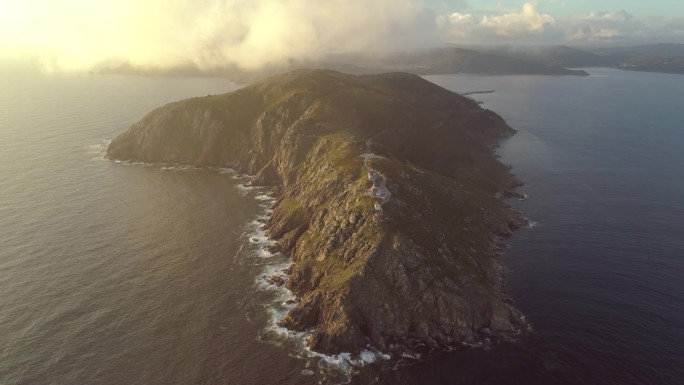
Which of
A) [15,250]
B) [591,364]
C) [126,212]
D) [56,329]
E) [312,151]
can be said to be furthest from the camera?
[312,151]

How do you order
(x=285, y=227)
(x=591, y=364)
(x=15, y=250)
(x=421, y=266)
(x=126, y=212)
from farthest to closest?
(x=126, y=212)
(x=285, y=227)
(x=15, y=250)
(x=421, y=266)
(x=591, y=364)

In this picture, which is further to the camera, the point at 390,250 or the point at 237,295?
the point at 237,295

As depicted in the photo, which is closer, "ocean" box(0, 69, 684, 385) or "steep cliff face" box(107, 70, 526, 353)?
"ocean" box(0, 69, 684, 385)

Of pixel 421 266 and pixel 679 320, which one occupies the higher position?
pixel 421 266

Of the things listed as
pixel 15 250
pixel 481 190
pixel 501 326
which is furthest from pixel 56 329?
pixel 481 190

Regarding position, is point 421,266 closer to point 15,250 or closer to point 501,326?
point 501,326

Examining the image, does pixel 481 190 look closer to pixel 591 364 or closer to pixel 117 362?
pixel 591 364

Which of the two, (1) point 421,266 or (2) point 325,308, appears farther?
(1) point 421,266

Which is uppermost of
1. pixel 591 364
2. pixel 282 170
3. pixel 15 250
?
pixel 282 170

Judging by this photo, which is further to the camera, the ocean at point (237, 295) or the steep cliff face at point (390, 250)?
the steep cliff face at point (390, 250)

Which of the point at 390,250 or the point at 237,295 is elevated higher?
the point at 390,250
